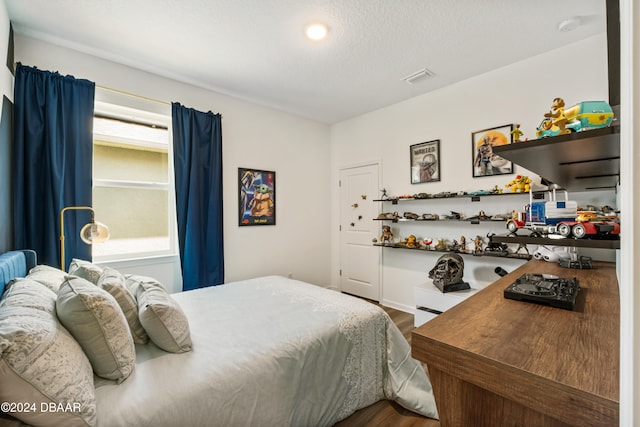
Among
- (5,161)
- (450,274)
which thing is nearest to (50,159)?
(5,161)

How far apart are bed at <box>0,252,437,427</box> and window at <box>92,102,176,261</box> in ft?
2.97

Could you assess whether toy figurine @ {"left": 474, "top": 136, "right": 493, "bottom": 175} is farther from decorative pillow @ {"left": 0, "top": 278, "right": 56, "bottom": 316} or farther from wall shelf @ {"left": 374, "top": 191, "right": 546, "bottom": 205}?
decorative pillow @ {"left": 0, "top": 278, "right": 56, "bottom": 316}

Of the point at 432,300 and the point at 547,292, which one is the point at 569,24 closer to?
the point at 547,292

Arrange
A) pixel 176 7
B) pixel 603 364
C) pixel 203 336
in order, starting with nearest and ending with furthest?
pixel 603 364 < pixel 203 336 < pixel 176 7

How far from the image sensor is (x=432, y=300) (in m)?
2.87

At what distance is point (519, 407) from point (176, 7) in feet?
9.23

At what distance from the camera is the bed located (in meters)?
1.14

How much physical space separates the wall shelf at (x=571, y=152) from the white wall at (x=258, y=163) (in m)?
3.11

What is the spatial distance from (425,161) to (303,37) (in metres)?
2.01

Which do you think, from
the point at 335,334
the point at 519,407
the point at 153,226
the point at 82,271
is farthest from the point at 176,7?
the point at 519,407

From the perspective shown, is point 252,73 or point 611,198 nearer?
point 611,198

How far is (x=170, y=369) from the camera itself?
1.30 meters

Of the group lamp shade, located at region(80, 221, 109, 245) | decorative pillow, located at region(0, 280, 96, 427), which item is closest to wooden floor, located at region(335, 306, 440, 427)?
decorative pillow, located at region(0, 280, 96, 427)

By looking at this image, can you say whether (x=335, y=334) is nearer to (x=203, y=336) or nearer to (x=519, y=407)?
(x=203, y=336)
